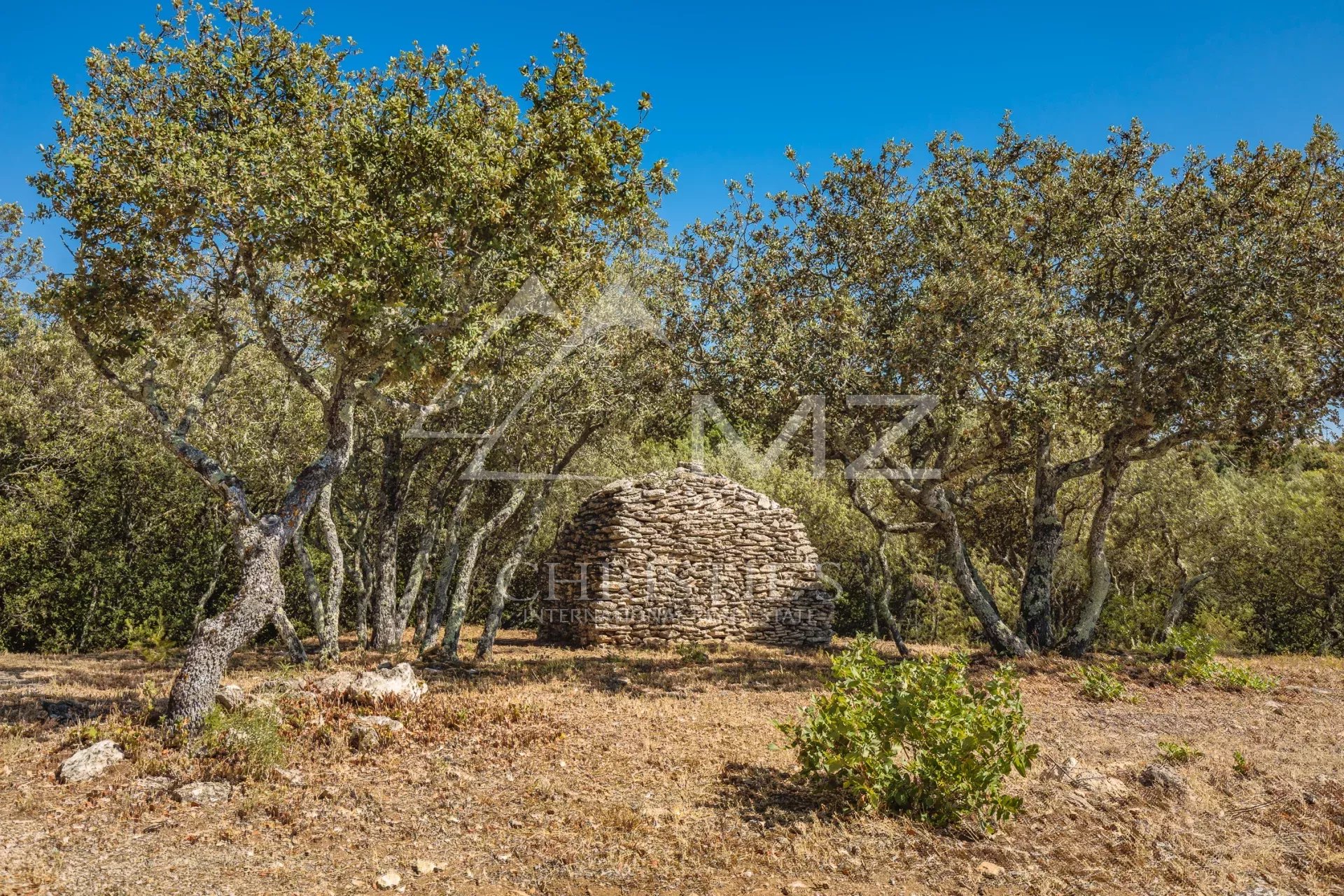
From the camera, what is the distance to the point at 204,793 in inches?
234

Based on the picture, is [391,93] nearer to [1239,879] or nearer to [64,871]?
[64,871]

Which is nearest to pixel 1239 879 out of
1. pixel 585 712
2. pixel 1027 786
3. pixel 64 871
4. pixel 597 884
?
pixel 1027 786

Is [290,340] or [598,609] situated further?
[598,609]

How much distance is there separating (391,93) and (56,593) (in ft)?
53.8

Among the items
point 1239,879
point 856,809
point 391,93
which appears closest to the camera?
point 1239,879

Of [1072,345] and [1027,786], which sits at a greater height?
[1072,345]

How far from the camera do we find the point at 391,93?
903 centimetres

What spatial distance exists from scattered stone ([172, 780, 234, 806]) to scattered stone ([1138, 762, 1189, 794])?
7.64 m

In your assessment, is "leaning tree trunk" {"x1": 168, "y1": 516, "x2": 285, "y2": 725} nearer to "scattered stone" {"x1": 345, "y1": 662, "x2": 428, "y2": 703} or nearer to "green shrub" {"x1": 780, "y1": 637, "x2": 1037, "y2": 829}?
"scattered stone" {"x1": 345, "y1": 662, "x2": 428, "y2": 703}

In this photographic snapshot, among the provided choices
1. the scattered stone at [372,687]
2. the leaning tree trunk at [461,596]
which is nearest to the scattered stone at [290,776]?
the scattered stone at [372,687]

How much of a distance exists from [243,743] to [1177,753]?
8633 millimetres

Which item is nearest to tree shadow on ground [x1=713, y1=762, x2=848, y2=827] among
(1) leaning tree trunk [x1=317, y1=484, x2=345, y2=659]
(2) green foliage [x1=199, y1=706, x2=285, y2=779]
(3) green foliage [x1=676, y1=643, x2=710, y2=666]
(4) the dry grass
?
(4) the dry grass

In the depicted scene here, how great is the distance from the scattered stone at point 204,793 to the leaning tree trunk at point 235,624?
3.93 feet

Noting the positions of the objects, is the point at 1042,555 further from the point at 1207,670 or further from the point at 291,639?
the point at 291,639
